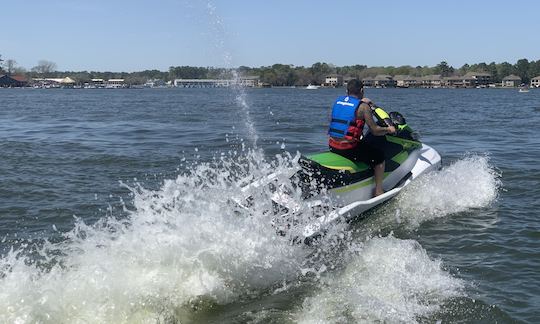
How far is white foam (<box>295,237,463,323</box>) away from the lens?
5.04 m

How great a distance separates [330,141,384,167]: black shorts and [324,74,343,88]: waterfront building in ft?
527

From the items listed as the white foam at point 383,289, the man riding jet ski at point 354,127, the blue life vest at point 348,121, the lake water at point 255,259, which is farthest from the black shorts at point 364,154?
the white foam at point 383,289

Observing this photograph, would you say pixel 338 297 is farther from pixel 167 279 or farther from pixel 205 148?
pixel 205 148

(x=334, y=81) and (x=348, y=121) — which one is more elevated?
(x=348, y=121)

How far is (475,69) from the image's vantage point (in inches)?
7338

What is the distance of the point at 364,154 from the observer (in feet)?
25.2

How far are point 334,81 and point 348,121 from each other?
162628mm

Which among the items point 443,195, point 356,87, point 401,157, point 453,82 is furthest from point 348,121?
point 453,82

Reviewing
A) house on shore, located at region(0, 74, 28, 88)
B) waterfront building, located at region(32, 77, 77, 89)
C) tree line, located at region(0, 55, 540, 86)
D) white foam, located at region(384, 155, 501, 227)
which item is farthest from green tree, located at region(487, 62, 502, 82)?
white foam, located at region(384, 155, 501, 227)

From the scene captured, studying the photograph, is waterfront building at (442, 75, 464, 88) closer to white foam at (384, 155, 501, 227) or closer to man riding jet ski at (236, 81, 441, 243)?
white foam at (384, 155, 501, 227)

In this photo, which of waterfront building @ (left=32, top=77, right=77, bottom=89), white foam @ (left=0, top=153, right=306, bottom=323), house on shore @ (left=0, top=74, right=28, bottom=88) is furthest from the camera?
waterfront building @ (left=32, top=77, right=77, bottom=89)

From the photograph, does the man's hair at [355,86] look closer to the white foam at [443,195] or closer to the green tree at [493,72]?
the white foam at [443,195]

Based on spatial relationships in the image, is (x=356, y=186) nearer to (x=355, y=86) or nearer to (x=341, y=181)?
(x=341, y=181)

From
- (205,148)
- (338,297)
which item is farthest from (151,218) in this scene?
(205,148)
